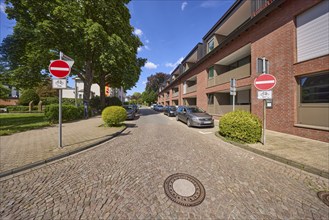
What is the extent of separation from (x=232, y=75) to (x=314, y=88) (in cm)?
672

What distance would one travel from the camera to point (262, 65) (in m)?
5.82

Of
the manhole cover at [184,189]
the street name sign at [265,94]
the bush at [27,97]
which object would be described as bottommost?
the manhole cover at [184,189]

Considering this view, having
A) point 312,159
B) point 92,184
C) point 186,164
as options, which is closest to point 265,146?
point 312,159

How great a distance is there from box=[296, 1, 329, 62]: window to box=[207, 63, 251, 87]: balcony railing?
407cm

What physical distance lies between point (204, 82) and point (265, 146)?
13381 millimetres

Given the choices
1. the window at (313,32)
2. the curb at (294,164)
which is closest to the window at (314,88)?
the window at (313,32)

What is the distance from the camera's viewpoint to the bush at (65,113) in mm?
10531

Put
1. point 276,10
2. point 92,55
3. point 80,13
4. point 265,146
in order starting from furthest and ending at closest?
point 92,55 → point 80,13 → point 276,10 → point 265,146

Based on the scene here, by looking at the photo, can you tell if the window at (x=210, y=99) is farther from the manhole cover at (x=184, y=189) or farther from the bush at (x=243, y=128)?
the manhole cover at (x=184, y=189)

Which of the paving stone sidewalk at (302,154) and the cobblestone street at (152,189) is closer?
the cobblestone street at (152,189)

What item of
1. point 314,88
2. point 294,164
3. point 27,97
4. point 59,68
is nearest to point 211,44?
point 314,88

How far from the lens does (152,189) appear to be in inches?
112

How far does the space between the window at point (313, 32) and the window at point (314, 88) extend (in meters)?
1.04

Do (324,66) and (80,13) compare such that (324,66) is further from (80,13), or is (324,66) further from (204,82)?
(80,13)
